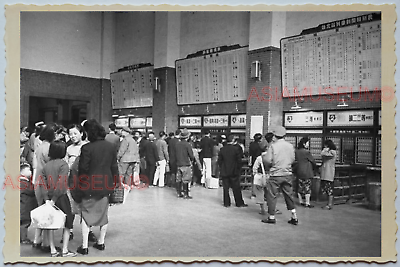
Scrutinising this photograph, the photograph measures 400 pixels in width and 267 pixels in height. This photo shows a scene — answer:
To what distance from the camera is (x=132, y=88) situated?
396 inches

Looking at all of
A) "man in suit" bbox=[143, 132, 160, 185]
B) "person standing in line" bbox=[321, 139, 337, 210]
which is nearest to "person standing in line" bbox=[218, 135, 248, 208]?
"person standing in line" bbox=[321, 139, 337, 210]

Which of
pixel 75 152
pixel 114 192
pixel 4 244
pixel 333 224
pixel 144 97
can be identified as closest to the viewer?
pixel 4 244

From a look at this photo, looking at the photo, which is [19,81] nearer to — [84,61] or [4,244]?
[4,244]

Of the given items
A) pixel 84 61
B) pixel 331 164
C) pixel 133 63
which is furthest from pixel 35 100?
pixel 331 164

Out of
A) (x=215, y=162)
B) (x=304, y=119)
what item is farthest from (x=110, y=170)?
(x=304, y=119)

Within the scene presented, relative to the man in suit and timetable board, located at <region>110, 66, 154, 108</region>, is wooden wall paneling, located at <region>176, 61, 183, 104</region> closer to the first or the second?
timetable board, located at <region>110, 66, 154, 108</region>

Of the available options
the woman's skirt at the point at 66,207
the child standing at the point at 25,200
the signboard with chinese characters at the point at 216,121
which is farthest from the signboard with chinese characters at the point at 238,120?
the child standing at the point at 25,200

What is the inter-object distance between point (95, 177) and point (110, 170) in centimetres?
15

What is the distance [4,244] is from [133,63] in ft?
23.0

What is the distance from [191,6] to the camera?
3.16m

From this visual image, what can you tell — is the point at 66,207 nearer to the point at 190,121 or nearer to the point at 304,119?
the point at 304,119

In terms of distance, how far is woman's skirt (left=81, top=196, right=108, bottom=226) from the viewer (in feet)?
10.2

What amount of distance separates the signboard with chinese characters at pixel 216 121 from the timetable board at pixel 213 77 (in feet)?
1.47

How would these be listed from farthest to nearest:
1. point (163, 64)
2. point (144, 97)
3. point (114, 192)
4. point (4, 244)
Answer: point (144, 97)
point (163, 64)
point (114, 192)
point (4, 244)
